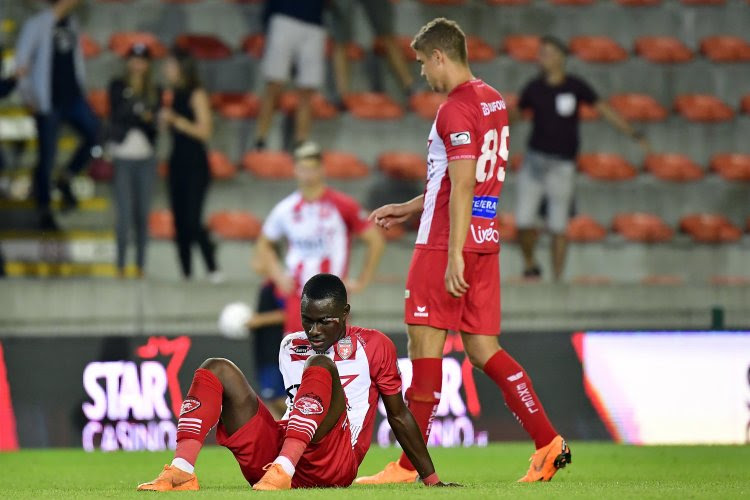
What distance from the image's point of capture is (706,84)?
56.2 ft

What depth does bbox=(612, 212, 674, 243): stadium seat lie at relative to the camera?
15031 mm

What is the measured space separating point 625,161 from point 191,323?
7.21 m

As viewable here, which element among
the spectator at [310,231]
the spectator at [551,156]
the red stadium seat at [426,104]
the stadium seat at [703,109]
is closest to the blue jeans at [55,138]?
the spectator at [310,231]

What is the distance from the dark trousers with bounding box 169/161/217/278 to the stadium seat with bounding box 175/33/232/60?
3.40 meters

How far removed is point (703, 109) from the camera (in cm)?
1656

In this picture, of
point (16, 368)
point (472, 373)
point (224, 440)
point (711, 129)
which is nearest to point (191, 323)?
point (16, 368)

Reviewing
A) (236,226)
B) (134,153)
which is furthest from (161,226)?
(134,153)

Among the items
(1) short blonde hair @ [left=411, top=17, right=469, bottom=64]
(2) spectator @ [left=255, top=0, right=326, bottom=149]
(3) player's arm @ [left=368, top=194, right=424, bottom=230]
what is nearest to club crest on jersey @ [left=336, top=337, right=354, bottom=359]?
(3) player's arm @ [left=368, top=194, right=424, bottom=230]

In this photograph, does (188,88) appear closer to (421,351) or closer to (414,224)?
(414,224)

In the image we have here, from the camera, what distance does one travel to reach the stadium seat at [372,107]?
15742 millimetres

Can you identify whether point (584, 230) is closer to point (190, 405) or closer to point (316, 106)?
point (316, 106)

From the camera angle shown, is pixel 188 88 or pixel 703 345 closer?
pixel 703 345

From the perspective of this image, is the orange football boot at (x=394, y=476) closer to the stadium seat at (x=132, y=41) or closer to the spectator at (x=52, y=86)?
the spectator at (x=52, y=86)

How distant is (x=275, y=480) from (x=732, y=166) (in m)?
11.2
